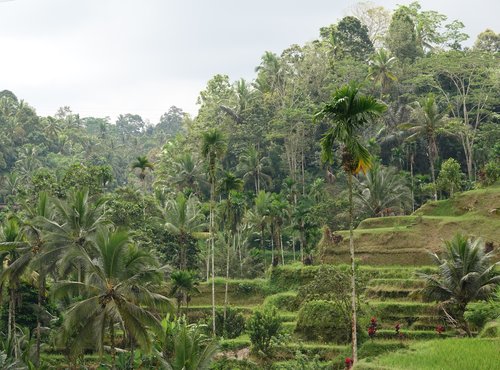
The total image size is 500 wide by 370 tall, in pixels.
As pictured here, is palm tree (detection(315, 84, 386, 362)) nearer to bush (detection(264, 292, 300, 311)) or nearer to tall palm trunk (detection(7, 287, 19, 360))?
tall palm trunk (detection(7, 287, 19, 360))

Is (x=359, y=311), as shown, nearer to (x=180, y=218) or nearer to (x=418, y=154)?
(x=180, y=218)

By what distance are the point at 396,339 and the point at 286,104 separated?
122 feet

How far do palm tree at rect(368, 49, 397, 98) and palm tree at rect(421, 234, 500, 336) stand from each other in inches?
1336

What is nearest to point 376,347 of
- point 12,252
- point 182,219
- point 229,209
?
point 229,209

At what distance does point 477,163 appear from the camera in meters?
55.7

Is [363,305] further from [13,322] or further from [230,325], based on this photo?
[13,322]

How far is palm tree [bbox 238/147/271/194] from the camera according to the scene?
5806cm

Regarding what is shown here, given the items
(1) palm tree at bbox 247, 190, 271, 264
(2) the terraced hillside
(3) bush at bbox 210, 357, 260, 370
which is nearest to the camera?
(2) the terraced hillside

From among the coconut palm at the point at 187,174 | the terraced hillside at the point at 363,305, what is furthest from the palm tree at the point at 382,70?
the terraced hillside at the point at 363,305

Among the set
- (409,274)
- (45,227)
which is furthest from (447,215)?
(45,227)

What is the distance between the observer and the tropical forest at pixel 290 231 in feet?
70.6

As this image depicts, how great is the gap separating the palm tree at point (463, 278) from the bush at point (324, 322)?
584cm

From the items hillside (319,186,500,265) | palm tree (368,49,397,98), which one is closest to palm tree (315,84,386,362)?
hillside (319,186,500,265)

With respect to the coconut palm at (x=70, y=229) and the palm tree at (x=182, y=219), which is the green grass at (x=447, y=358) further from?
the palm tree at (x=182, y=219)
